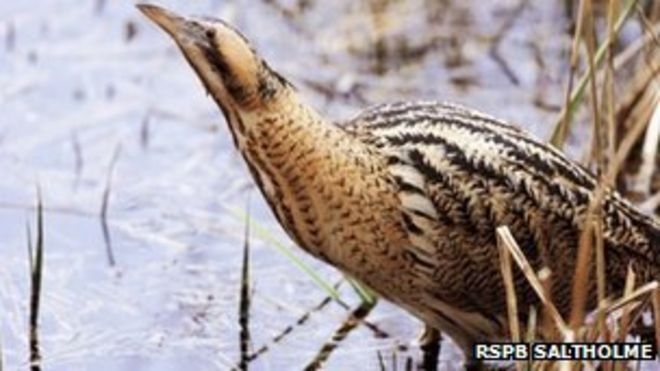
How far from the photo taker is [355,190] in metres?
3.60

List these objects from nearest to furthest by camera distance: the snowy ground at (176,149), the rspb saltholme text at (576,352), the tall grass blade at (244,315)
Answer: the rspb saltholme text at (576,352) < the tall grass blade at (244,315) < the snowy ground at (176,149)

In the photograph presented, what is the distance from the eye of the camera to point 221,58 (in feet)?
10.9

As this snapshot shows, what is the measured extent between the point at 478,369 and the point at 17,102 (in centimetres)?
196

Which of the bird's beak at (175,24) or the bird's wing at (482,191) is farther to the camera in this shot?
the bird's wing at (482,191)

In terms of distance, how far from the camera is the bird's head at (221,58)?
130 inches

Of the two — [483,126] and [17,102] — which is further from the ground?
[17,102]

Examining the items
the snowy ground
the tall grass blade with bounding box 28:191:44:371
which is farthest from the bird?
the tall grass blade with bounding box 28:191:44:371

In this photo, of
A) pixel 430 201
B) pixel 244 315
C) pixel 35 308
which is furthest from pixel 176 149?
pixel 430 201

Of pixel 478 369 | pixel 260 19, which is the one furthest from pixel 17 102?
pixel 478 369

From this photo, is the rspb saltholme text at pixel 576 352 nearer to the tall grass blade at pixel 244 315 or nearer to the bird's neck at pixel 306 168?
the bird's neck at pixel 306 168

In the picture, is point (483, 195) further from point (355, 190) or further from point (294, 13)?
point (294, 13)

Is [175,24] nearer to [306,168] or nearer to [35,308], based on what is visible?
[306,168]

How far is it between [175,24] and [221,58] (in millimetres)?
98

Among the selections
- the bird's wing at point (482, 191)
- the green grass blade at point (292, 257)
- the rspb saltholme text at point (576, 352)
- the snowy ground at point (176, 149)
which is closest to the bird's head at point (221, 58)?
the bird's wing at point (482, 191)
